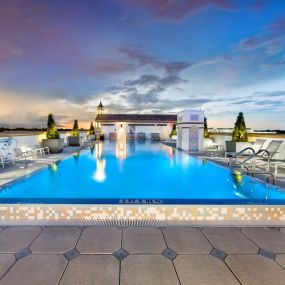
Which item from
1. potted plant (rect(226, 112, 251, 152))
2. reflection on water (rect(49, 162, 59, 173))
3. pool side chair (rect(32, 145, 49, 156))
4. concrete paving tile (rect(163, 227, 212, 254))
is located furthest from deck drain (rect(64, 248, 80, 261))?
potted plant (rect(226, 112, 251, 152))

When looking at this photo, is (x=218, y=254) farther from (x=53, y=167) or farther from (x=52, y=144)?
(x=52, y=144)

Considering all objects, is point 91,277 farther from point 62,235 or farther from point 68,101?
point 68,101

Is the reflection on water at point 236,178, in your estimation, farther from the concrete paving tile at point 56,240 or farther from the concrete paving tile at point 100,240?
the concrete paving tile at point 56,240

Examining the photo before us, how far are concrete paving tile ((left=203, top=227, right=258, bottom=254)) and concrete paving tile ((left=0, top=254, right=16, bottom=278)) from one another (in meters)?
2.21

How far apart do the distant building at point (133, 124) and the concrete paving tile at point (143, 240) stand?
897 inches

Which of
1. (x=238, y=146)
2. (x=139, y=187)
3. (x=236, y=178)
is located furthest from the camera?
(x=238, y=146)

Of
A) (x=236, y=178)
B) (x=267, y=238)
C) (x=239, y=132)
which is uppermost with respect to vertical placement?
(x=239, y=132)

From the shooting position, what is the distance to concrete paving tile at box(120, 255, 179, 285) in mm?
1817

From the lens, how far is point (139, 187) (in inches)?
184

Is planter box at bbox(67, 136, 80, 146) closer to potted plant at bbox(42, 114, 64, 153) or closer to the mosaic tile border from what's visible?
potted plant at bbox(42, 114, 64, 153)

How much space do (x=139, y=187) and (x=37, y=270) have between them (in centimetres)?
292

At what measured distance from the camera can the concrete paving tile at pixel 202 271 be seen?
1.81 metres

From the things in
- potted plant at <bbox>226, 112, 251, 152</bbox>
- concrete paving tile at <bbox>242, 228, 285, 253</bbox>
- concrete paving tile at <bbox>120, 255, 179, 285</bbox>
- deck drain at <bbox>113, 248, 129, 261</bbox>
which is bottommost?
concrete paving tile at <bbox>242, 228, 285, 253</bbox>

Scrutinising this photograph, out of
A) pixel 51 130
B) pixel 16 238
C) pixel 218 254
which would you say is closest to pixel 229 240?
pixel 218 254
